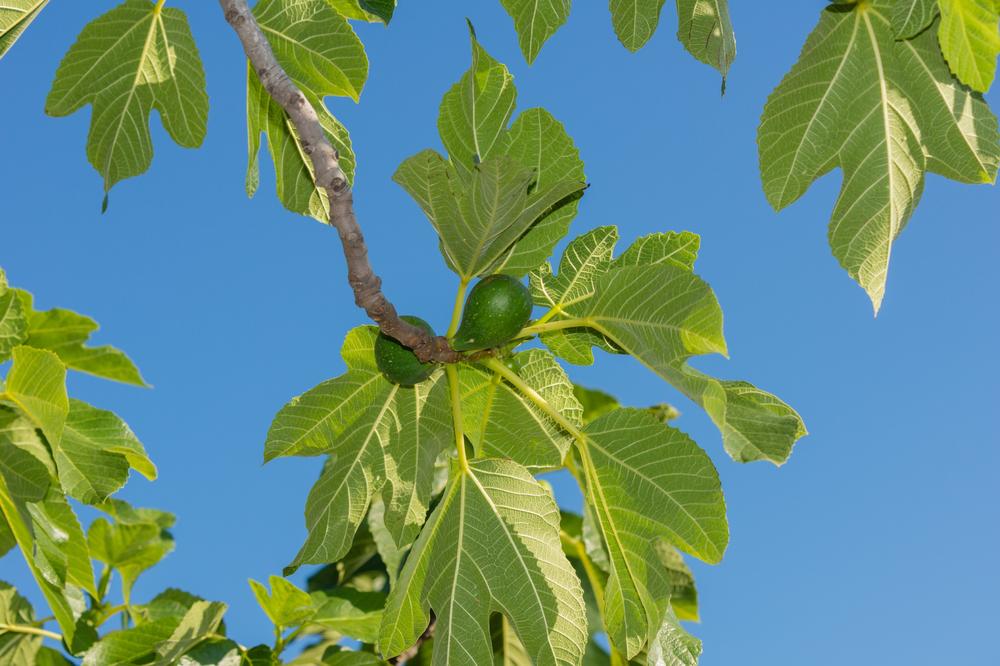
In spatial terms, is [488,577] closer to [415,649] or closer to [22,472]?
[415,649]

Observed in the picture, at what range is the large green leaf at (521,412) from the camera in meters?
1.93

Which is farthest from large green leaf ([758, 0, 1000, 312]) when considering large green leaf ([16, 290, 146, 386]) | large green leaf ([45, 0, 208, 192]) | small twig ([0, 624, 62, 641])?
small twig ([0, 624, 62, 641])

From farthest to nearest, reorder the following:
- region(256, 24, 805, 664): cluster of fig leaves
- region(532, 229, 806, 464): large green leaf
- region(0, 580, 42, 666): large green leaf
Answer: region(0, 580, 42, 666): large green leaf, region(256, 24, 805, 664): cluster of fig leaves, region(532, 229, 806, 464): large green leaf

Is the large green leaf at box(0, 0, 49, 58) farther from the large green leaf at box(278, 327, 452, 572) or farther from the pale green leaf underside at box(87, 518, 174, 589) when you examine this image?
the pale green leaf underside at box(87, 518, 174, 589)

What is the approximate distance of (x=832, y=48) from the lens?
1.88 metres

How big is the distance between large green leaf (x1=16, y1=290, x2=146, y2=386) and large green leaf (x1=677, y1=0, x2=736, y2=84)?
1.85 metres

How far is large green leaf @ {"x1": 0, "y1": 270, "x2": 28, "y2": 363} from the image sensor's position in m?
2.31

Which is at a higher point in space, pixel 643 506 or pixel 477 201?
pixel 477 201

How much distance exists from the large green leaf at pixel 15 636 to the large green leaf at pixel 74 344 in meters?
0.68

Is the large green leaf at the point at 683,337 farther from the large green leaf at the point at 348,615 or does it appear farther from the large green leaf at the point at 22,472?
the large green leaf at the point at 22,472

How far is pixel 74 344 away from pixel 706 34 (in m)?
2.00

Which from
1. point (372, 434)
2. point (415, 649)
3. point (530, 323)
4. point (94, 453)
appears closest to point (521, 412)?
point (530, 323)

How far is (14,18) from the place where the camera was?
1.99 meters

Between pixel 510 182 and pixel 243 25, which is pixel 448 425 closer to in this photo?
pixel 510 182
